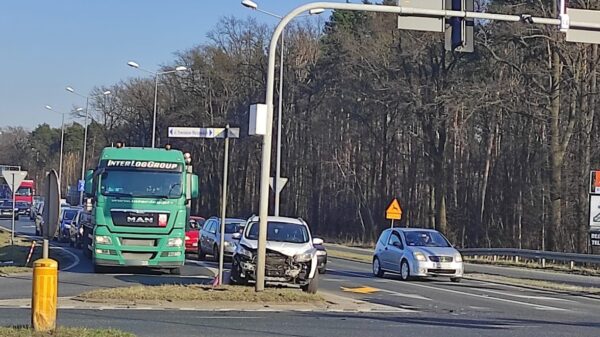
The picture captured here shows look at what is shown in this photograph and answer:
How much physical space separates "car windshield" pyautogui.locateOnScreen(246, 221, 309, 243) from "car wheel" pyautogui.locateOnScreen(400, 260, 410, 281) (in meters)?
6.98

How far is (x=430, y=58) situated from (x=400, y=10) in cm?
3734

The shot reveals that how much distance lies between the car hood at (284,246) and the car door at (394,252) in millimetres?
8008

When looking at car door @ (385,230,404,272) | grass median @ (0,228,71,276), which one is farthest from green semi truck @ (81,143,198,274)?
car door @ (385,230,404,272)

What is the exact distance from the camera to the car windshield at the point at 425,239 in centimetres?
2831

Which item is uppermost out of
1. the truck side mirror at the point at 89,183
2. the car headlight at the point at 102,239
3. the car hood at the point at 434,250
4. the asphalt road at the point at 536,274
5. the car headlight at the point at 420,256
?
the truck side mirror at the point at 89,183

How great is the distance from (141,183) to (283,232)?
5.17 m

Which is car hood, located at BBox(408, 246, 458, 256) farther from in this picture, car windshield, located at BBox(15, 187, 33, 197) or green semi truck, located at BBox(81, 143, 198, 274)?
car windshield, located at BBox(15, 187, 33, 197)

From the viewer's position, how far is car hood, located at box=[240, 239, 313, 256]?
20.3 metres

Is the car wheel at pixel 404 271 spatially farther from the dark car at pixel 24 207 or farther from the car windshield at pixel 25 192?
the dark car at pixel 24 207

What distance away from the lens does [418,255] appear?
27.7 metres

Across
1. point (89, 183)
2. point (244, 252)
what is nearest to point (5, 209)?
point (89, 183)

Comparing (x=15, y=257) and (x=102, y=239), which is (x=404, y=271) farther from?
(x=15, y=257)

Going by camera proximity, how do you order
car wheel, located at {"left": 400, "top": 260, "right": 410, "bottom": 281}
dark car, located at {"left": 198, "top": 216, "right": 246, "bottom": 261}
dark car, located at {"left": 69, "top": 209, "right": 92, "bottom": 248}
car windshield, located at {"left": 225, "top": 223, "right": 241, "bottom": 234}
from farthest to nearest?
1. dark car, located at {"left": 69, "top": 209, "right": 92, "bottom": 248}
2. dark car, located at {"left": 198, "top": 216, "right": 246, "bottom": 261}
3. car windshield, located at {"left": 225, "top": 223, "right": 241, "bottom": 234}
4. car wheel, located at {"left": 400, "top": 260, "right": 410, "bottom": 281}

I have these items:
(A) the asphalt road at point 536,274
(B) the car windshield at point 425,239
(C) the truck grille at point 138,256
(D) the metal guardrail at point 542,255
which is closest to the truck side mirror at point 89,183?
(C) the truck grille at point 138,256
